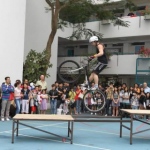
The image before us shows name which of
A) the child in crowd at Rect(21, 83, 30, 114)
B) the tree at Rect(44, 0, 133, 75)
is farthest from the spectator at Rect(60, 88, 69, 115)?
the tree at Rect(44, 0, 133, 75)

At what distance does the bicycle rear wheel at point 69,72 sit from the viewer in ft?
28.9

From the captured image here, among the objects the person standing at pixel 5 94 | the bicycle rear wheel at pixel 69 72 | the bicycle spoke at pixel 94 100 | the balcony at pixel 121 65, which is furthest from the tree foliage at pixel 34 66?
the bicycle spoke at pixel 94 100

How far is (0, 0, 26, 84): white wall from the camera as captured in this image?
1383 cm

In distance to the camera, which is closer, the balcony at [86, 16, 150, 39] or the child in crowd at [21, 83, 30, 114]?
the child in crowd at [21, 83, 30, 114]

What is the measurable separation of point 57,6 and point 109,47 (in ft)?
27.5

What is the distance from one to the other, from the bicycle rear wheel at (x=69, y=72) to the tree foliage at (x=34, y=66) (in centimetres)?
609

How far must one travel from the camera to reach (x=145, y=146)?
801cm

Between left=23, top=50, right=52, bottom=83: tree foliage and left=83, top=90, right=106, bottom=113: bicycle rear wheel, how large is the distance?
23.6ft

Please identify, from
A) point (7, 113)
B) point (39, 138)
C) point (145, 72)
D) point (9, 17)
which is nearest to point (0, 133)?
point (39, 138)

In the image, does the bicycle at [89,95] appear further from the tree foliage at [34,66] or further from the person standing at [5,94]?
the tree foliage at [34,66]

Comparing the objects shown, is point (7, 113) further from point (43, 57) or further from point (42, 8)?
point (42, 8)

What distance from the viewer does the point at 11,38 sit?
14.2m

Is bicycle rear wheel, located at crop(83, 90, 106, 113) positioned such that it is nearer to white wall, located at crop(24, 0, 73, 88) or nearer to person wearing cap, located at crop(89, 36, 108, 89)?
person wearing cap, located at crop(89, 36, 108, 89)

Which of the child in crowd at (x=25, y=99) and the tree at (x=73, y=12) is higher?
the tree at (x=73, y=12)
